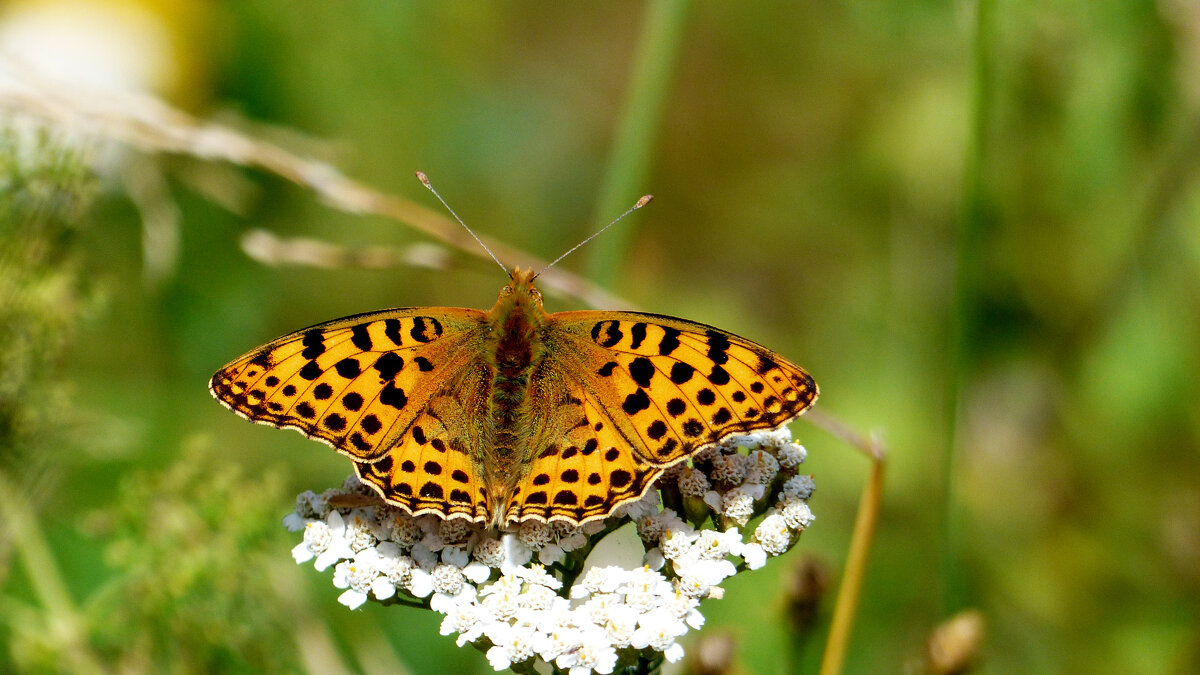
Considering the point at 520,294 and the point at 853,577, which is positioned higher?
the point at 520,294

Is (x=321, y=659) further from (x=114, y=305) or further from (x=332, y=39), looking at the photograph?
(x=332, y=39)

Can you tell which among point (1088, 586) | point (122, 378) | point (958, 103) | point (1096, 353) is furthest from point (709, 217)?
point (122, 378)

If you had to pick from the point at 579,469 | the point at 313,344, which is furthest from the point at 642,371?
the point at 313,344

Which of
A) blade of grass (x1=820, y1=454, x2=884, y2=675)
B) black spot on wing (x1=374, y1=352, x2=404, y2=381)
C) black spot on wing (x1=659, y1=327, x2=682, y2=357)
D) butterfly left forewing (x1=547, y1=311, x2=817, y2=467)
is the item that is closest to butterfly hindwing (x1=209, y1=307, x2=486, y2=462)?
black spot on wing (x1=374, y1=352, x2=404, y2=381)

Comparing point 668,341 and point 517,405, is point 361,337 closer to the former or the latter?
point 517,405

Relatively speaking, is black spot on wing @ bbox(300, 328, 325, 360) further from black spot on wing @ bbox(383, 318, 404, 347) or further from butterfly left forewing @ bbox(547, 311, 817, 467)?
butterfly left forewing @ bbox(547, 311, 817, 467)
